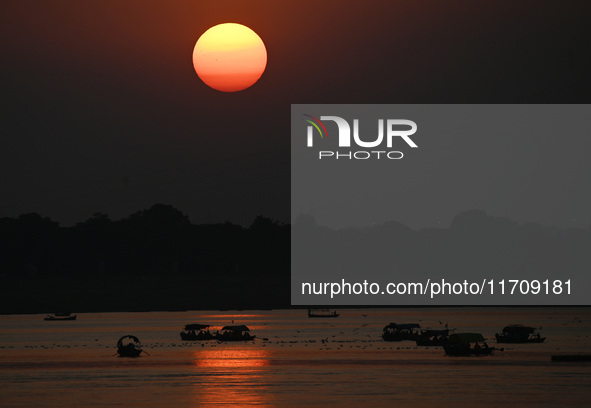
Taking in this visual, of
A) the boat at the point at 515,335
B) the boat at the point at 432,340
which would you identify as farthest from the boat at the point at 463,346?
the boat at the point at 515,335

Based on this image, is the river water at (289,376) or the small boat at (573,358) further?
the small boat at (573,358)

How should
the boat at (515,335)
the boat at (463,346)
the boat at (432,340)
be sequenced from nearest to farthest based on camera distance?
the boat at (463,346), the boat at (432,340), the boat at (515,335)

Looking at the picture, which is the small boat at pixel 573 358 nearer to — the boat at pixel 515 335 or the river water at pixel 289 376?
the river water at pixel 289 376

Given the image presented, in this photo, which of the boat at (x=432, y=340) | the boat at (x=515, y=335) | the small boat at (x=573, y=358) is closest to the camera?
the small boat at (x=573, y=358)

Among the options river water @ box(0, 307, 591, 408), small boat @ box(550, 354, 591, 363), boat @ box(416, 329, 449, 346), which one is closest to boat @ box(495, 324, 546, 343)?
river water @ box(0, 307, 591, 408)

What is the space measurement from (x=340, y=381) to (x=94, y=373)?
27092mm

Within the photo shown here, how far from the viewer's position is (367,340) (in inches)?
6442

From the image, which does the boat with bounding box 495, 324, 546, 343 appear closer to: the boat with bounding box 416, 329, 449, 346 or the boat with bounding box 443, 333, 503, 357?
the boat with bounding box 416, 329, 449, 346

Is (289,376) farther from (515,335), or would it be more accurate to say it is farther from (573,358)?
(515,335)

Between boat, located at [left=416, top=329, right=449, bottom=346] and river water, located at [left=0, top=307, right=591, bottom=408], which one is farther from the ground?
boat, located at [left=416, top=329, right=449, bottom=346]

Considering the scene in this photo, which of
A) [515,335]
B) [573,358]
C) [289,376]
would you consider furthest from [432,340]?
[289,376]

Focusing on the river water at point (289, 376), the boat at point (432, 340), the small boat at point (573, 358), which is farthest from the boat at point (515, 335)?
the small boat at point (573, 358)

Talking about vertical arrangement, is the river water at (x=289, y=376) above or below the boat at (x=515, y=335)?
below

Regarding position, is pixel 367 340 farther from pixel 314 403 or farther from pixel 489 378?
pixel 314 403
